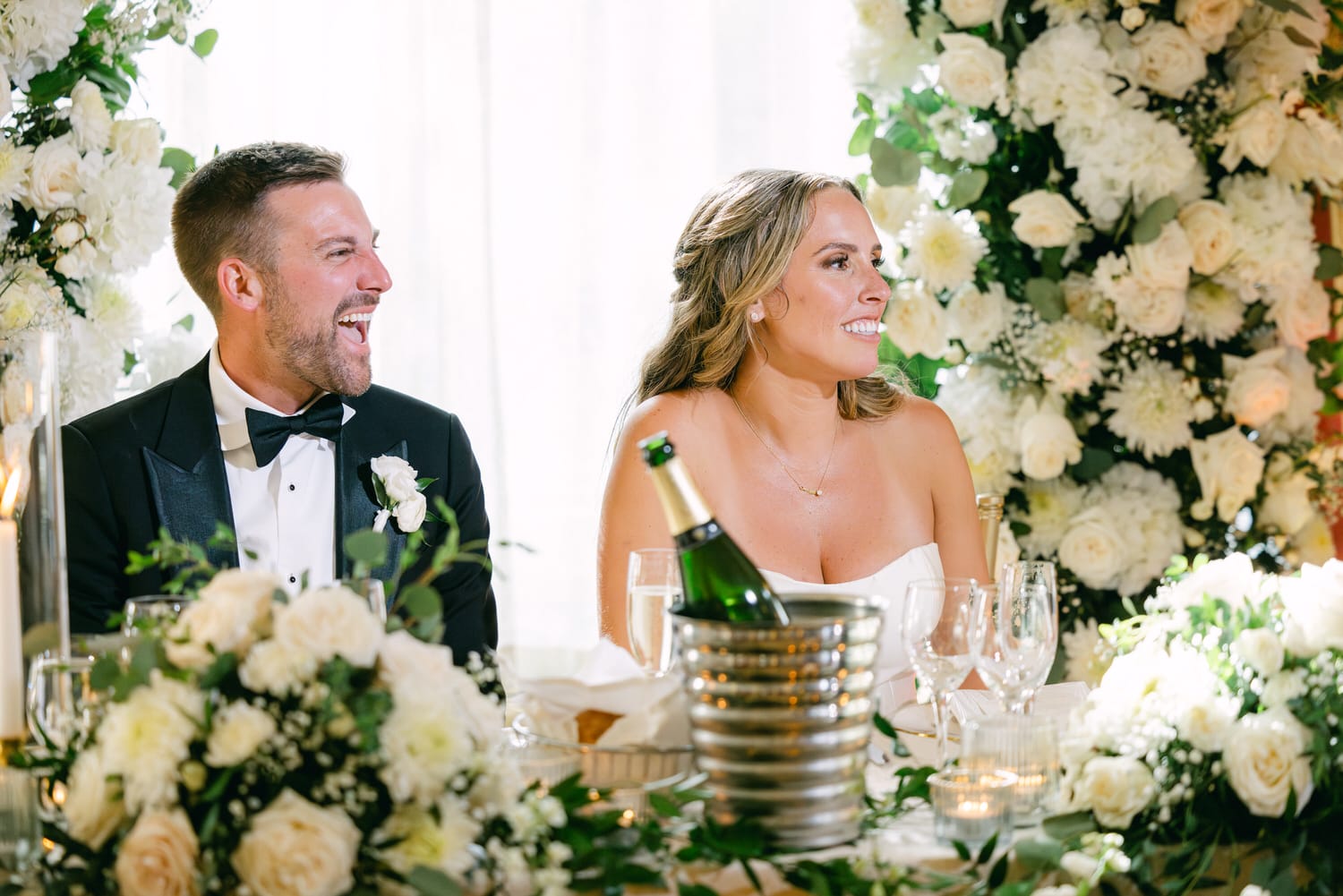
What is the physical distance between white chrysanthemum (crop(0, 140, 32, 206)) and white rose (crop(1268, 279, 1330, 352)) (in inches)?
111

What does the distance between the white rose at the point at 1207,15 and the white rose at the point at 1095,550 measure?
3.77 ft

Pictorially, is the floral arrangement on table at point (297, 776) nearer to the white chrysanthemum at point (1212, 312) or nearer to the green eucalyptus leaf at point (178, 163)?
the green eucalyptus leaf at point (178, 163)

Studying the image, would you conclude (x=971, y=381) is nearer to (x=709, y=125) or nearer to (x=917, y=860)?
(x=709, y=125)

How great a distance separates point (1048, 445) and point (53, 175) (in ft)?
7.41

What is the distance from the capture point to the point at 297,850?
1.10m

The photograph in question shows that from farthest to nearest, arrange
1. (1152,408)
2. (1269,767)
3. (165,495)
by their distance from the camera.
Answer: (1152,408) < (165,495) < (1269,767)

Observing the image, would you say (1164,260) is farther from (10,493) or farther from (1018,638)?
(10,493)

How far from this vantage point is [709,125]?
4203 millimetres

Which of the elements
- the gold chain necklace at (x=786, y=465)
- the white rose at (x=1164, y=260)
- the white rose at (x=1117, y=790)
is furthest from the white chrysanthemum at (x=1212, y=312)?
the white rose at (x=1117, y=790)

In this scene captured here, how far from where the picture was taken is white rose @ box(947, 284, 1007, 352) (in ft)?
11.1

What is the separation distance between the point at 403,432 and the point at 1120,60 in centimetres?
187

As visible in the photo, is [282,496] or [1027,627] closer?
[1027,627]

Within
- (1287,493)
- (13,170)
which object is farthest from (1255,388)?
(13,170)

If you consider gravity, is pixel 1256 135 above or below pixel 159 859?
above
